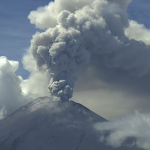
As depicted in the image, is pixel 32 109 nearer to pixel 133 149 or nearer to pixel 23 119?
pixel 23 119

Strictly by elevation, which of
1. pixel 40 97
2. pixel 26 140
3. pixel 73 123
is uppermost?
pixel 40 97

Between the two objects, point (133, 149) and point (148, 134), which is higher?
point (148, 134)

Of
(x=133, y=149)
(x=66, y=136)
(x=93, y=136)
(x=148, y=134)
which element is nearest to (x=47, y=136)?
(x=66, y=136)

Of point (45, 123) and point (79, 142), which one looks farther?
point (45, 123)

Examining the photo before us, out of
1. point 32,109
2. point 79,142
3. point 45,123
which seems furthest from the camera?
point 32,109

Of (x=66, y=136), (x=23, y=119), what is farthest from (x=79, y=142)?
(x=23, y=119)

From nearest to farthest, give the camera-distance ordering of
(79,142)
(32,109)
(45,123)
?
1. (79,142)
2. (45,123)
3. (32,109)
